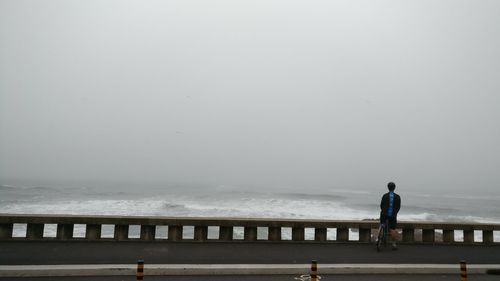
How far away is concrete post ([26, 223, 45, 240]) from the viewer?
32.2 ft

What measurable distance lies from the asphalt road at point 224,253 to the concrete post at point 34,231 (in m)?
0.30

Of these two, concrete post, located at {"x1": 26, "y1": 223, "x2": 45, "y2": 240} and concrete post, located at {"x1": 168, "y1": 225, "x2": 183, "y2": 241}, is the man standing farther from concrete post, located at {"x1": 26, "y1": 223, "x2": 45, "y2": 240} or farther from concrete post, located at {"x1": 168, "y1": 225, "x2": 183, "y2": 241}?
concrete post, located at {"x1": 26, "y1": 223, "x2": 45, "y2": 240}

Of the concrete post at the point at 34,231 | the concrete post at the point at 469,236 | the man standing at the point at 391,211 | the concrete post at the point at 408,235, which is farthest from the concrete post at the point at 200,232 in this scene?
the concrete post at the point at 469,236

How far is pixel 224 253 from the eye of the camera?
8930mm

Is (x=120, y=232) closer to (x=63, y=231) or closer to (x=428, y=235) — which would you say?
(x=63, y=231)

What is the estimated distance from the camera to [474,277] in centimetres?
768

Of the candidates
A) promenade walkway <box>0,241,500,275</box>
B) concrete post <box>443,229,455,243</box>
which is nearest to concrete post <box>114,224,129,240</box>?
promenade walkway <box>0,241,500,275</box>

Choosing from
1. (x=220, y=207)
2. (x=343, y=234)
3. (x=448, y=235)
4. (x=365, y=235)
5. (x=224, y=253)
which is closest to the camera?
(x=224, y=253)

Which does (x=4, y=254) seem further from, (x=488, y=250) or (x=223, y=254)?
(x=488, y=250)

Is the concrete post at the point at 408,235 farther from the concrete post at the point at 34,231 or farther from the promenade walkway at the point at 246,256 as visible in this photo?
the concrete post at the point at 34,231

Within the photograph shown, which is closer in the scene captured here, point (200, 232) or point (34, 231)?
point (34, 231)

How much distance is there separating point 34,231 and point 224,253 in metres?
4.86

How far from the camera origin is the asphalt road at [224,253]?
8023mm

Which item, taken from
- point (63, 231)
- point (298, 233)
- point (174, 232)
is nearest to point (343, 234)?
point (298, 233)
